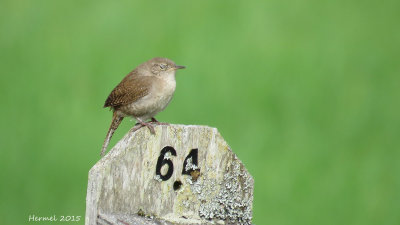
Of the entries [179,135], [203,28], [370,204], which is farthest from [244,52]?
[179,135]

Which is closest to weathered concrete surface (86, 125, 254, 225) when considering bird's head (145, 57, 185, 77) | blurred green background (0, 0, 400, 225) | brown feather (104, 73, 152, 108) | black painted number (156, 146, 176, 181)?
black painted number (156, 146, 176, 181)

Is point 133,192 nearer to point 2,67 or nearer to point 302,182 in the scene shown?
point 302,182

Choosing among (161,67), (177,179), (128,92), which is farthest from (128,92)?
(177,179)

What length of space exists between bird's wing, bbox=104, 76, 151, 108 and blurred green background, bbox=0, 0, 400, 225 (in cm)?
263

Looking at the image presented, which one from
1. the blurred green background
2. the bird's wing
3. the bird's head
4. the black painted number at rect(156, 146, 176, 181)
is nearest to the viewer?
the black painted number at rect(156, 146, 176, 181)

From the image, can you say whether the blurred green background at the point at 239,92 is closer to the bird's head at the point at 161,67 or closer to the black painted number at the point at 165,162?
the bird's head at the point at 161,67

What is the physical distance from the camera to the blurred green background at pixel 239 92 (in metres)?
8.09

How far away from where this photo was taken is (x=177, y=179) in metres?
3.79

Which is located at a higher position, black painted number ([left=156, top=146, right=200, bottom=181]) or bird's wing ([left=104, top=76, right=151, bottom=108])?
bird's wing ([left=104, top=76, right=151, bottom=108])

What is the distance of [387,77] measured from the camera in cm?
991

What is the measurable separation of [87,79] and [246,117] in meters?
1.91

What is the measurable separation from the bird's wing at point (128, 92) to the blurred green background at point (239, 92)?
263cm

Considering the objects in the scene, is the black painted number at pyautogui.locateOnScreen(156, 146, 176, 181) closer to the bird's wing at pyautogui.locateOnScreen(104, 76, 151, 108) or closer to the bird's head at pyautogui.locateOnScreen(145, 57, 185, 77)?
the bird's wing at pyautogui.locateOnScreen(104, 76, 151, 108)

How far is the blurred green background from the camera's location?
8094 mm
